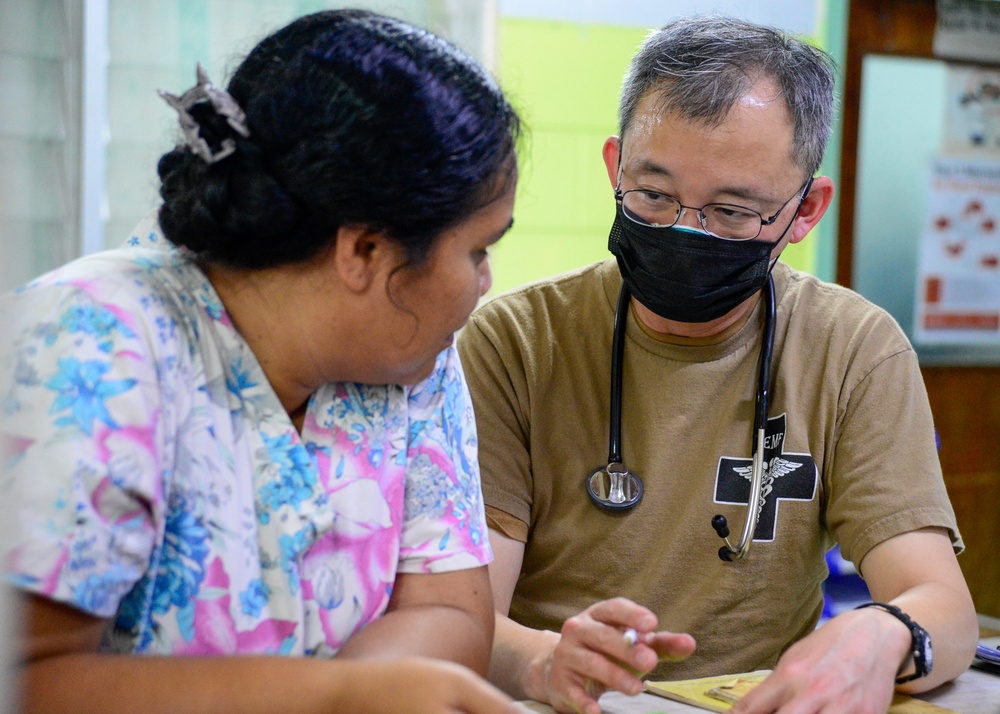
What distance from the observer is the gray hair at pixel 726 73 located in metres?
1.54

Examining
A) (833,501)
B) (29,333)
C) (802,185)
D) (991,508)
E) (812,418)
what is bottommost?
(991,508)

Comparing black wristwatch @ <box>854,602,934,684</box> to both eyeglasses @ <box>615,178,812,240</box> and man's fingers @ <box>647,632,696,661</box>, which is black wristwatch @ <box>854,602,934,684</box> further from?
eyeglasses @ <box>615,178,812,240</box>

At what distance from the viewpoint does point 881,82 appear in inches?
135

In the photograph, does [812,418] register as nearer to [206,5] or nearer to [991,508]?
[206,5]

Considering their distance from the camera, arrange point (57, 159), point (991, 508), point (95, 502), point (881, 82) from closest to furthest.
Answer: point (95, 502) → point (57, 159) → point (881, 82) → point (991, 508)

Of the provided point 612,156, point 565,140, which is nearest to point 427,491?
point 612,156

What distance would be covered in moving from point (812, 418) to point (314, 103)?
0.96 m

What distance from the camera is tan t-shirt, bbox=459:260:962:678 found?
5.18 ft

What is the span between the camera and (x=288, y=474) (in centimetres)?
107

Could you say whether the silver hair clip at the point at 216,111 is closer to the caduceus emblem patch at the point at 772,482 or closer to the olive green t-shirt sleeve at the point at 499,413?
the olive green t-shirt sleeve at the point at 499,413

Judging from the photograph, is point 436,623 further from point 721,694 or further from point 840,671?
point 840,671

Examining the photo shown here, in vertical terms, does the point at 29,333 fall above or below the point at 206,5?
below

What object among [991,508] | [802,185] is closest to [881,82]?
[991,508]

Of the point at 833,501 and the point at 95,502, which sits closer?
the point at 95,502
